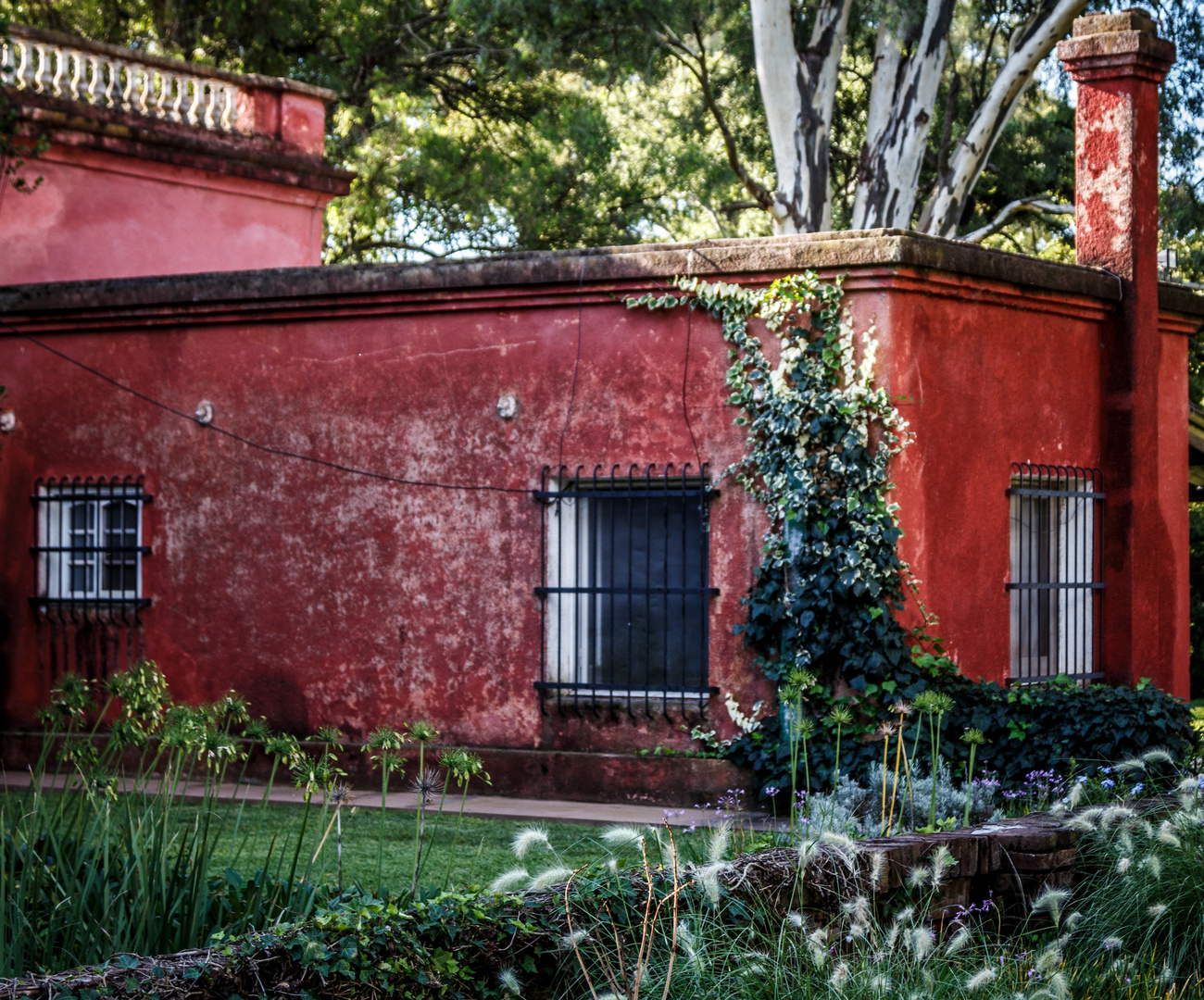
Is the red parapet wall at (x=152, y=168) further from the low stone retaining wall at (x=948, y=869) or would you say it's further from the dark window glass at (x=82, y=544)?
the low stone retaining wall at (x=948, y=869)

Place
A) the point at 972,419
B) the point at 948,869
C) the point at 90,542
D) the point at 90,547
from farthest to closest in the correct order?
the point at 90,542, the point at 90,547, the point at 972,419, the point at 948,869

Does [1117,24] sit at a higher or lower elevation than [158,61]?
lower

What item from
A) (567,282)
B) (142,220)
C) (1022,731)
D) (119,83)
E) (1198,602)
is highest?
(119,83)

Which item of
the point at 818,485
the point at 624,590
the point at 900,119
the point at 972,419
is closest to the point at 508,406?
the point at 624,590

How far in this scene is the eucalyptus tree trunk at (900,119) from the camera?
686 inches

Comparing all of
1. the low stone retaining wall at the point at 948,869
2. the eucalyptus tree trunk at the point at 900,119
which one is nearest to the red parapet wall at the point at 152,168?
the eucalyptus tree trunk at the point at 900,119

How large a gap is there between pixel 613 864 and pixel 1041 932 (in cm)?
208

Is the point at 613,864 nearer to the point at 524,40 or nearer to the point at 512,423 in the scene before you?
the point at 512,423

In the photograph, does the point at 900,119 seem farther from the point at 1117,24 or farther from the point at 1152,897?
the point at 1152,897

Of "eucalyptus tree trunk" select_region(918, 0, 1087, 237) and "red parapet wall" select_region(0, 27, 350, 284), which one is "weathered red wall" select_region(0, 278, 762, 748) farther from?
"eucalyptus tree trunk" select_region(918, 0, 1087, 237)

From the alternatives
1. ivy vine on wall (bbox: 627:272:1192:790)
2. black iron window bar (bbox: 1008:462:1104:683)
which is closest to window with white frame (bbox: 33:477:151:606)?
ivy vine on wall (bbox: 627:272:1192:790)

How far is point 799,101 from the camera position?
17.6 metres

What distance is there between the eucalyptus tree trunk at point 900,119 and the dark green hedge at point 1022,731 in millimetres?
9246

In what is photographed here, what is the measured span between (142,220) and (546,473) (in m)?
6.82
